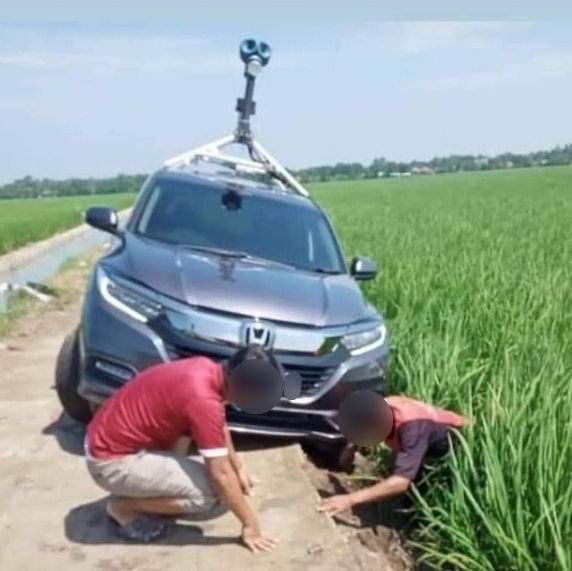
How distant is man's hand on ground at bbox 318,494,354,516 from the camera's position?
4516 mm

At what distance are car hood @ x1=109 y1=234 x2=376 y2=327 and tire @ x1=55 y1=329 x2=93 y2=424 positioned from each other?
716 millimetres

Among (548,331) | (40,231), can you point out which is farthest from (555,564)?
(40,231)

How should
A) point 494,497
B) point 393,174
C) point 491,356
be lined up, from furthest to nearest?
point 393,174, point 491,356, point 494,497

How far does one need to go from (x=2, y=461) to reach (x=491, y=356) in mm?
3252

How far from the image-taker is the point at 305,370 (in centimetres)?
512

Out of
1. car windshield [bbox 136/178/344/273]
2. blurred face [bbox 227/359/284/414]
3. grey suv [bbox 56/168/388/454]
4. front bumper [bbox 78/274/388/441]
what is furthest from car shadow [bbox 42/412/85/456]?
blurred face [bbox 227/359/284/414]

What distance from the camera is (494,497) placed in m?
3.75

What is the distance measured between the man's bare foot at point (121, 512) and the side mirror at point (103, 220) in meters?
2.54

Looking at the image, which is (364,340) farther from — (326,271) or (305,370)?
(326,271)

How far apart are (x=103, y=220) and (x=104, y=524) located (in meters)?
2.59

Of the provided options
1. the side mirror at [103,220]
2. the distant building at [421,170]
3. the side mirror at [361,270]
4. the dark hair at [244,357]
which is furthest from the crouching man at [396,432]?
the distant building at [421,170]

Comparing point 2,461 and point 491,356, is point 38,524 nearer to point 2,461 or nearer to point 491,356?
point 2,461

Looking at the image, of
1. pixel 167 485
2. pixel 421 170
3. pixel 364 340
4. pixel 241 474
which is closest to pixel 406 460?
pixel 241 474

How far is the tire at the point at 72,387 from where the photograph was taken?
5.83 m
